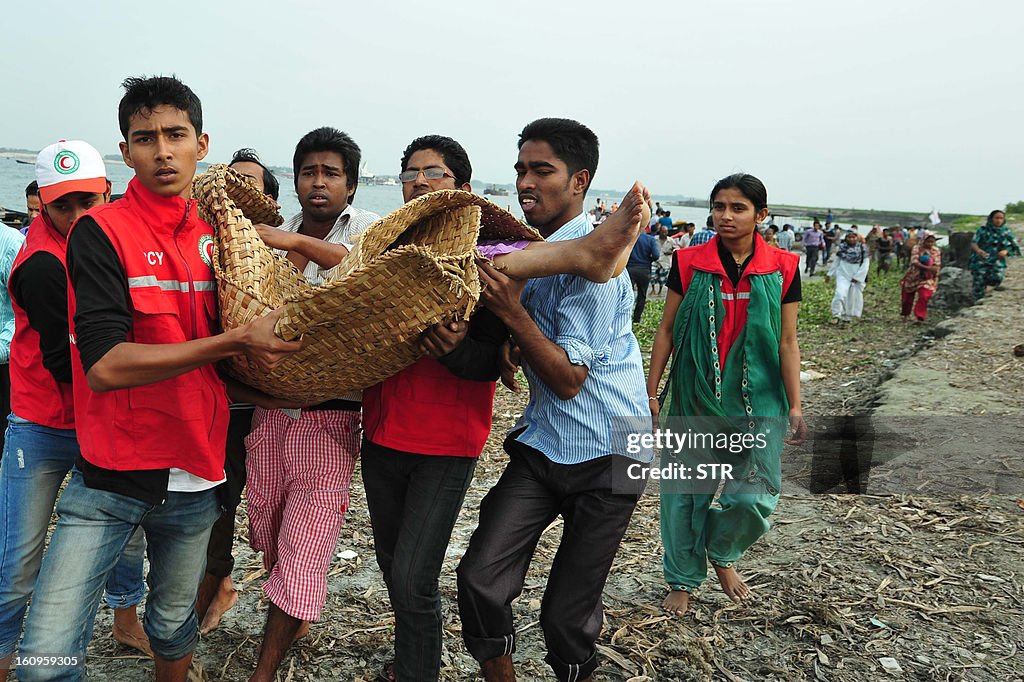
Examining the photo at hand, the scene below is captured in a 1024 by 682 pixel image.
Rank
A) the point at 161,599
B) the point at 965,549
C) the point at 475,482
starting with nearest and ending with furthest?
the point at 161,599 → the point at 965,549 → the point at 475,482

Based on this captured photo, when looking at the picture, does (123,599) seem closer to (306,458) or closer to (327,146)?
(306,458)

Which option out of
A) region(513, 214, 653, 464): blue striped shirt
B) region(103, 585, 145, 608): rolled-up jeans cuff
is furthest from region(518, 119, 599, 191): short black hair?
region(103, 585, 145, 608): rolled-up jeans cuff

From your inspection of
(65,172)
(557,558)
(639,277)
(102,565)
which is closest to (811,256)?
(639,277)

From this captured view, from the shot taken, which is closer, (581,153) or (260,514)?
(581,153)

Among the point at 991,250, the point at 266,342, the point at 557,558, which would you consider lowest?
the point at 557,558

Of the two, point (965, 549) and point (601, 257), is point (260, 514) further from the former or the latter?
point (965, 549)

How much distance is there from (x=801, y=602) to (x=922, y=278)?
11.5m

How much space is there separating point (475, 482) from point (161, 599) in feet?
9.42

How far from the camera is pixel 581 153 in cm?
271

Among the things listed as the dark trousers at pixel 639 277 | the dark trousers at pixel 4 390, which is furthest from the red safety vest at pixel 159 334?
the dark trousers at pixel 639 277

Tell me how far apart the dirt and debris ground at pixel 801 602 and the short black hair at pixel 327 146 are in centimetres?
192

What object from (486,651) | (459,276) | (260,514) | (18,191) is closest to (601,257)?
(459,276)

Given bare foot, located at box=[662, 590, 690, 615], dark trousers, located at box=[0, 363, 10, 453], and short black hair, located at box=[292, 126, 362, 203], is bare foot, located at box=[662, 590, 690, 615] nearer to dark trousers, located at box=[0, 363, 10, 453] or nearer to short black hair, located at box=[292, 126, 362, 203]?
short black hair, located at box=[292, 126, 362, 203]

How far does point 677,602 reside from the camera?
3617mm
